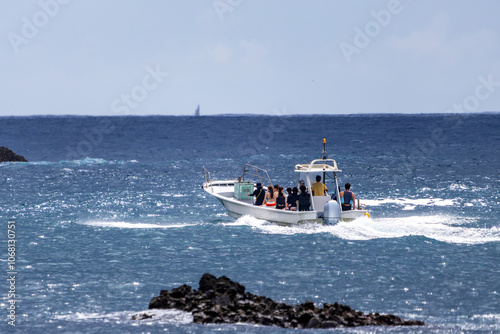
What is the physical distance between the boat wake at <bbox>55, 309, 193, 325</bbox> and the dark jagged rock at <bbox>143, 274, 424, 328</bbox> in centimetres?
21

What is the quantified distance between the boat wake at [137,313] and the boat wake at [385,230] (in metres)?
10.6

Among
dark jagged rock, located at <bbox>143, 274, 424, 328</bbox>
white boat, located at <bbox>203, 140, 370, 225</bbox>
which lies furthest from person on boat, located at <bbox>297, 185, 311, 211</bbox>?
dark jagged rock, located at <bbox>143, 274, 424, 328</bbox>

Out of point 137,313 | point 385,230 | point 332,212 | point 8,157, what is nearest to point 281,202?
point 332,212

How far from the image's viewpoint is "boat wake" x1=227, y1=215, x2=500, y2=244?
2478 cm

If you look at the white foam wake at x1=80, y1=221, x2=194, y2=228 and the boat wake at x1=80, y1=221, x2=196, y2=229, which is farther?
the white foam wake at x1=80, y1=221, x2=194, y2=228

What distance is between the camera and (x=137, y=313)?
610 inches

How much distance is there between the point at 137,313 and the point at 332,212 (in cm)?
1157

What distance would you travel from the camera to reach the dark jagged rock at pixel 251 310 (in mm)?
14570

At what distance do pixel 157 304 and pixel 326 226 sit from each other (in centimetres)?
1115

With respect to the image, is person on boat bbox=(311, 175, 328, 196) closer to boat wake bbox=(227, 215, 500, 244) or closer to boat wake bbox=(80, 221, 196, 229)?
boat wake bbox=(227, 215, 500, 244)

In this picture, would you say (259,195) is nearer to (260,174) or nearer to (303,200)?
(303,200)

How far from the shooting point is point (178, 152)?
8875 cm

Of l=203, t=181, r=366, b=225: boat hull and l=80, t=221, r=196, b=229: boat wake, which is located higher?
l=203, t=181, r=366, b=225: boat hull

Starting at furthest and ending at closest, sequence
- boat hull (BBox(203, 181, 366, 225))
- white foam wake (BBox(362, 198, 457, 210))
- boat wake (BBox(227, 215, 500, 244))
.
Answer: white foam wake (BBox(362, 198, 457, 210)), boat hull (BBox(203, 181, 366, 225)), boat wake (BBox(227, 215, 500, 244))
